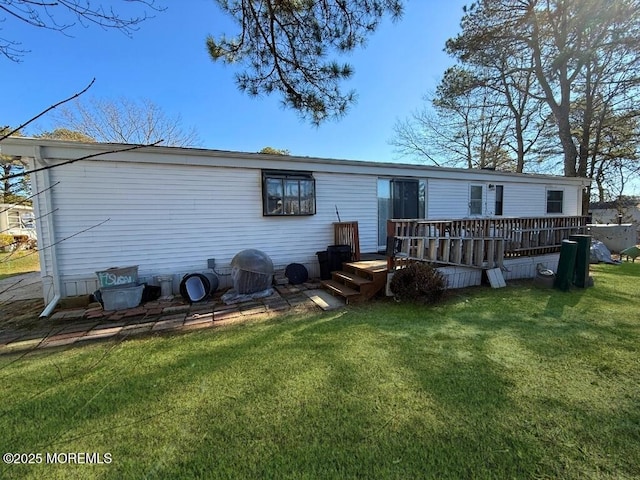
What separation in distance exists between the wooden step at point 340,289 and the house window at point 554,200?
30.4 ft

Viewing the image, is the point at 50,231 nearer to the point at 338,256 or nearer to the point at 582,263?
the point at 338,256

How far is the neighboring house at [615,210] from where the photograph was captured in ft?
60.8

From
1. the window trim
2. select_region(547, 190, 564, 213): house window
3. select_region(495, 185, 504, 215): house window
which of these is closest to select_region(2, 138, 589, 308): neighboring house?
select_region(495, 185, 504, 215): house window

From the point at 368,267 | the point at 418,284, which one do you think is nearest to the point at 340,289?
the point at 368,267

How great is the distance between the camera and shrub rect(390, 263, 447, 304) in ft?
14.8

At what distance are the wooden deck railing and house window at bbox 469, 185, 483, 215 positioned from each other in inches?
83.5

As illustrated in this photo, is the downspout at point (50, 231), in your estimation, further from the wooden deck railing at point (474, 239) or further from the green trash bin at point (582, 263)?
the green trash bin at point (582, 263)

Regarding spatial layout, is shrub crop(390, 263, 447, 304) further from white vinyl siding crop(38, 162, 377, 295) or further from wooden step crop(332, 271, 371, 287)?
white vinyl siding crop(38, 162, 377, 295)

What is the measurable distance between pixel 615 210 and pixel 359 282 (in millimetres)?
26840

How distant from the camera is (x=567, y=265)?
Result: 512 centimetres

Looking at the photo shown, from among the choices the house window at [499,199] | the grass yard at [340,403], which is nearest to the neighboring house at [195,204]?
the house window at [499,199]

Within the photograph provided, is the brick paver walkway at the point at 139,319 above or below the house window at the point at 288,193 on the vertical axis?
below

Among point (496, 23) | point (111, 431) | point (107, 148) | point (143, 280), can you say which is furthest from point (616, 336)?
point (496, 23)

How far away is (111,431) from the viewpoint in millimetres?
1925
